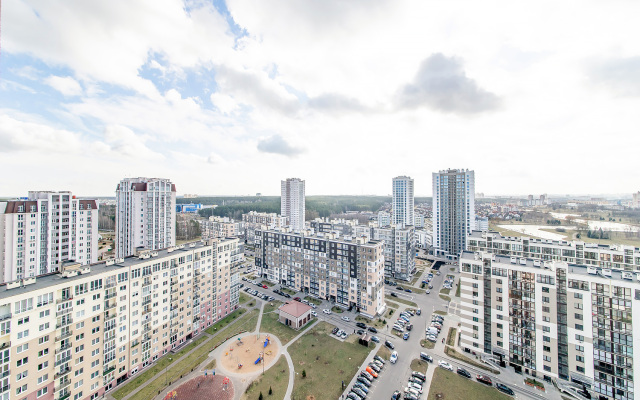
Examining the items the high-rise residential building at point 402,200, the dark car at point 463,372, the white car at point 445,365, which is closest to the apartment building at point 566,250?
the dark car at point 463,372

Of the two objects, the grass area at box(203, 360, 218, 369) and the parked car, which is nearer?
the grass area at box(203, 360, 218, 369)

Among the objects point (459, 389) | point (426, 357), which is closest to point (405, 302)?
point (426, 357)

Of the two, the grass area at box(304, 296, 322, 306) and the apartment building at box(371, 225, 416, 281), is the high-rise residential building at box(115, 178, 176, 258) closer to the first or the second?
the grass area at box(304, 296, 322, 306)

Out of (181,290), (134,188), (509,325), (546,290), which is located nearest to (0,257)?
(134,188)

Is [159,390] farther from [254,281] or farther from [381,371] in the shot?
[254,281]

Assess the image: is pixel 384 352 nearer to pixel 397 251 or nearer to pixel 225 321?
pixel 225 321

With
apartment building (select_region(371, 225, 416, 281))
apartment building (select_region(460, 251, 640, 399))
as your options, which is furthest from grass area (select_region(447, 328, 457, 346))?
apartment building (select_region(371, 225, 416, 281))
